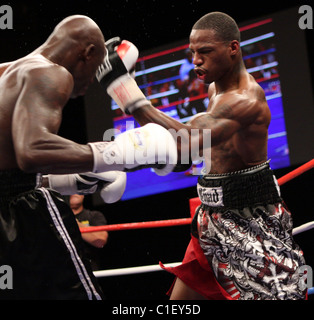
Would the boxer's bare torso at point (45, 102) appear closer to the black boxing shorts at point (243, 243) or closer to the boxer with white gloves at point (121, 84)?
the boxer with white gloves at point (121, 84)

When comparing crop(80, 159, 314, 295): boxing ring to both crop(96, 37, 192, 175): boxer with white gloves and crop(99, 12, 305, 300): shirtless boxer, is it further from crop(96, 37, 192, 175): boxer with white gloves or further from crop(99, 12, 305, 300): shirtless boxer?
crop(96, 37, 192, 175): boxer with white gloves

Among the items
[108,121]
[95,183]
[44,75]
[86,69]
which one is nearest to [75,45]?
[86,69]

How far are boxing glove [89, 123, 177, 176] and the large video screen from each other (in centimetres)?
253

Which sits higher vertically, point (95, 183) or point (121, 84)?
point (121, 84)

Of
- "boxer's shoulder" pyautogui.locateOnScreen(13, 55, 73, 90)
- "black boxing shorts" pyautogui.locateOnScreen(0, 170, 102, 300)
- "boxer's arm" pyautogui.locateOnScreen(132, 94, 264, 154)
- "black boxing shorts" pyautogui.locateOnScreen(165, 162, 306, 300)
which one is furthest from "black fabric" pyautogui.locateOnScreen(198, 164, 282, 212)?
"boxer's shoulder" pyautogui.locateOnScreen(13, 55, 73, 90)

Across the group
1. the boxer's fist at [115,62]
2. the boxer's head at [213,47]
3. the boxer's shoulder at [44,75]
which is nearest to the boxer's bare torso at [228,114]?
the boxer's head at [213,47]

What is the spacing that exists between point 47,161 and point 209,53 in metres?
0.91

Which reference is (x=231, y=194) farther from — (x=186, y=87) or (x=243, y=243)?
(x=186, y=87)

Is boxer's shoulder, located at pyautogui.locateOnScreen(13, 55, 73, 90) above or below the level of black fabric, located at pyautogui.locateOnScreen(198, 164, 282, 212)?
above

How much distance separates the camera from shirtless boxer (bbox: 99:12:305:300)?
1.62 m

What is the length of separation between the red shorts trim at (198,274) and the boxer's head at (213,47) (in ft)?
2.11

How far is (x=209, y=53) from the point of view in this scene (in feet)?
5.98

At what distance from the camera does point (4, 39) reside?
3.95 metres
